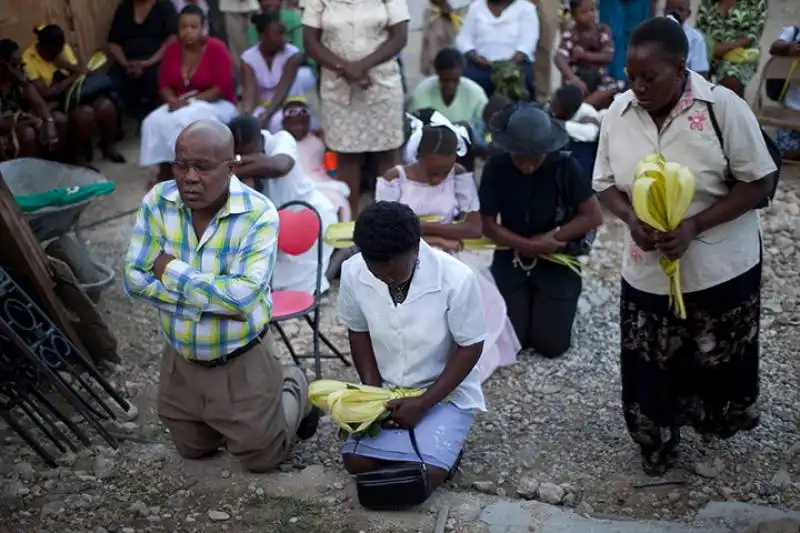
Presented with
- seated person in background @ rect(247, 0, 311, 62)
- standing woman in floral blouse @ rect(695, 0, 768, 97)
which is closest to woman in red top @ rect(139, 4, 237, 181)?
seated person in background @ rect(247, 0, 311, 62)

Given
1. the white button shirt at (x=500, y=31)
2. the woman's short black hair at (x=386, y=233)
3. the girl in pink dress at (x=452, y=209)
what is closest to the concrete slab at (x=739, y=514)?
the woman's short black hair at (x=386, y=233)

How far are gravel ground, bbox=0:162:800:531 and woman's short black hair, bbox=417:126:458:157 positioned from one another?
4.41 feet

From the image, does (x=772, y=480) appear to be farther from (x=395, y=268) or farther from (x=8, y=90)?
(x=8, y=90)

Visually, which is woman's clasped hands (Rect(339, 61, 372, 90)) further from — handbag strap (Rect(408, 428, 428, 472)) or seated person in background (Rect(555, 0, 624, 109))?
handbag strap (Rect(408, 428, 428, 472))

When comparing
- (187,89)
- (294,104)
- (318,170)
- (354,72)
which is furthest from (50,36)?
(354,72)

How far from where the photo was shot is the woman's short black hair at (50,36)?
8883mm

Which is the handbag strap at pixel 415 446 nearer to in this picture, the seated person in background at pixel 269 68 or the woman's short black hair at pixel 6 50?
the seated person in background at pixel 269 68

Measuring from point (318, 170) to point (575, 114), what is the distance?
7.33ft

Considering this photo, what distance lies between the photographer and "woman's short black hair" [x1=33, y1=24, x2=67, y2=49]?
8.88 metres

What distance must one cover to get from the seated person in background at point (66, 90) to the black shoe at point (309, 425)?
5.30 m

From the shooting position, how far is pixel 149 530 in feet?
12.7

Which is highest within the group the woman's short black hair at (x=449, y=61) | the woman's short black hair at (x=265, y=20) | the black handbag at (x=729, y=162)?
the black handbag at (x=729, y=162)

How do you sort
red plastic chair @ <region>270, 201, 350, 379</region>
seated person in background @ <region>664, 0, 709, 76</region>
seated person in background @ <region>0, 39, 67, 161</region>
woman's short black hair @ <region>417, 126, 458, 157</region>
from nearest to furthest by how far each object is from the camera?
red plastic chair @ <region>270, 201, 350, 379</region> → woman's short black hair @ <region>417, 126, 458, 157</region> → seated person in background @ <region>0, 39, 67, 161</region> → seated person in background @ <region>664, 0, 709, 76</region>

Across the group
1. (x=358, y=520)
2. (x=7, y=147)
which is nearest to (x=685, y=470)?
(x=358, y=520)
